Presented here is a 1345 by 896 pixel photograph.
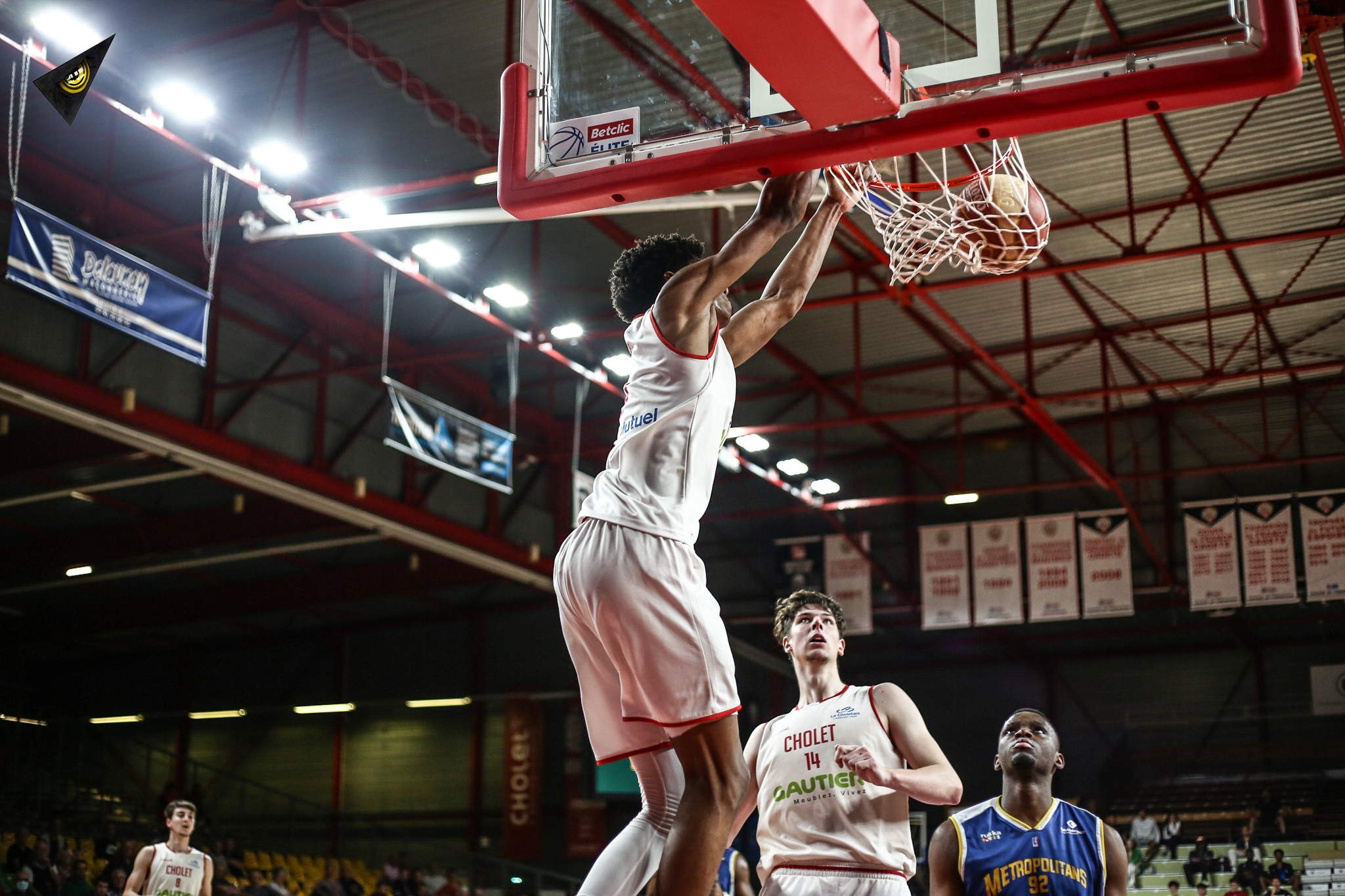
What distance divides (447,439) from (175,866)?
6073mm

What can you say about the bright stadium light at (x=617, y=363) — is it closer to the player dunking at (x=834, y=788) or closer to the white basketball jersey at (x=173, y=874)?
the white basketball jersey at (x=173, y=874)

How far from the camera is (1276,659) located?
26469 millimetres

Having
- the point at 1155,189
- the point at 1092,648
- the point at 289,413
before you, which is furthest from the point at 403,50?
the point at 1092,648

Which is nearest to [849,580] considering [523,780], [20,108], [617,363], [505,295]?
[617,363]

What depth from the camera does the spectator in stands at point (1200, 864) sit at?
20.9m

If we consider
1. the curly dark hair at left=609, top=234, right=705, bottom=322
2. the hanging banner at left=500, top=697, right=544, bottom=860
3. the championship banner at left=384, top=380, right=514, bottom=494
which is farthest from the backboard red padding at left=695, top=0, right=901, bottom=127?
the hanging banner at left=500, top=697, right=544, bottom=860

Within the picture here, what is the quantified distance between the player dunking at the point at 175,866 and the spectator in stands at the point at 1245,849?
607 inches

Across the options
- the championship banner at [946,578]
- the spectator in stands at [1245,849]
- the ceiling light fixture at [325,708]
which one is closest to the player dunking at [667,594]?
the championship banner at [946,578]

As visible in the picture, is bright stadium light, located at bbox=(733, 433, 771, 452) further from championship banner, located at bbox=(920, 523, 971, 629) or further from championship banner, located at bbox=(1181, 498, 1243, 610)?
championship banner, located at bbox=(1181, 498, 1243, 610)

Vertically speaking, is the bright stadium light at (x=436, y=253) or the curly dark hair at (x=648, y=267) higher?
the bright stadium light at (x=436, y=253)

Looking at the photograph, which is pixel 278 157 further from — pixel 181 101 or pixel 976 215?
pixel 976 215

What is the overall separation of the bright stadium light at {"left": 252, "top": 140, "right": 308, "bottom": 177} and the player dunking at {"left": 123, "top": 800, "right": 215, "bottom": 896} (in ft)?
19.1

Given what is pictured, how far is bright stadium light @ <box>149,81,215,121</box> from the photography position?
11883mm

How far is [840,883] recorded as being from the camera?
5.25 meters
